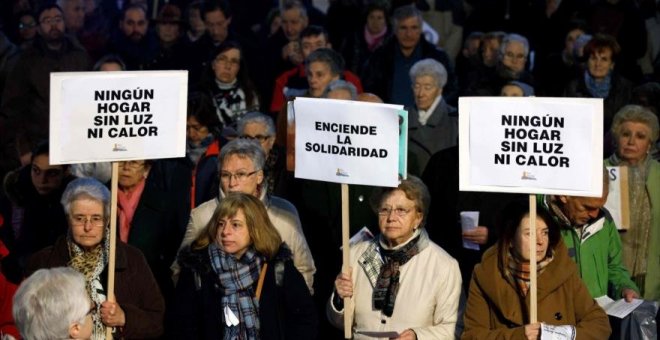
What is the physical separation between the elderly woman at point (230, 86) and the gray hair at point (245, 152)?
348 centimetres

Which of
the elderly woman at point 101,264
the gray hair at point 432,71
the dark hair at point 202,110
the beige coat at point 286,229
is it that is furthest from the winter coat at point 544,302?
the gray hair at point 432,71

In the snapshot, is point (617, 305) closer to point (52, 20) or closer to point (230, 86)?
point (230, 86)

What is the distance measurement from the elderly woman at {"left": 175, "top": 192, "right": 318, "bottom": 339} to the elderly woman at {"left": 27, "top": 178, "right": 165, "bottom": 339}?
1.09 feet

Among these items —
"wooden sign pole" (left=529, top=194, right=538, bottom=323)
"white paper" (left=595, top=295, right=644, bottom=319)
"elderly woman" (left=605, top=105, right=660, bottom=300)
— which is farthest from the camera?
"elderly woman" (left=605, top=105, right=660, bottom=300)

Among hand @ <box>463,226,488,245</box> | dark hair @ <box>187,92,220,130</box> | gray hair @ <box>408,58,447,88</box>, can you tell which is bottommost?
hand @ <box>463,226,488,245</box>

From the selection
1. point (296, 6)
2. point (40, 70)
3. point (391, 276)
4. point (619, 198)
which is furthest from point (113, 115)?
point (296, 6)

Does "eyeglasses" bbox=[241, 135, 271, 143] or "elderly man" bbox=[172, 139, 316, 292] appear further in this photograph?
"eyeglasses" bbox=[241, 135, 271, 143]

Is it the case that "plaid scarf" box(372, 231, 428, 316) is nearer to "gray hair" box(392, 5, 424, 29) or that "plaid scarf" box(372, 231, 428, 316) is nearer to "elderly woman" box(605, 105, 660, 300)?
"elderly woman" box(605, 105, 660, 300)

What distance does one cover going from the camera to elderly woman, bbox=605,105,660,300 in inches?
450

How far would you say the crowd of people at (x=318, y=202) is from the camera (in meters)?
9.48

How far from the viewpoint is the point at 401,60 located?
50.0 ft

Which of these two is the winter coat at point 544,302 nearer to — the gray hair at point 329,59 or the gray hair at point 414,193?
the gray hair at point 414,193

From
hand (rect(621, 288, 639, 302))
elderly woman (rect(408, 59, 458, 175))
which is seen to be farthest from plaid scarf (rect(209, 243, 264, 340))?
elderly woman (rect(408, 59, 458, 175))

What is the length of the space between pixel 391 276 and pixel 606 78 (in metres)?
5.27
